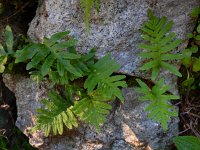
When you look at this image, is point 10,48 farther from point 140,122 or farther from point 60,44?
point 140,122

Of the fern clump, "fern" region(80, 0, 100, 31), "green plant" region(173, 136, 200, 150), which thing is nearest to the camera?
"fern" region(80, 0, 100, 31)

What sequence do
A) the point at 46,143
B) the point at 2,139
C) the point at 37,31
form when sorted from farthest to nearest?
the point at 2,139, the point at 46,143, the point at 37,31

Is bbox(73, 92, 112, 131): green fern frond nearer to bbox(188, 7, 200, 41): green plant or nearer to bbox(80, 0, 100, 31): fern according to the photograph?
bbox(80, 0, 100, 31): fern

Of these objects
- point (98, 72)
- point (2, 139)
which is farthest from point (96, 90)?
point (2, 139)

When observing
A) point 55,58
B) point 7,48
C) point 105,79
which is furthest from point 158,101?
point 7,48

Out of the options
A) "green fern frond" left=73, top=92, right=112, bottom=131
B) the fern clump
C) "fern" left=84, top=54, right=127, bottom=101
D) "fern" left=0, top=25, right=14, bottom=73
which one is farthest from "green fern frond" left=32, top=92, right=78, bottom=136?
"fern" left=0, top=25, right=14, bottom=73

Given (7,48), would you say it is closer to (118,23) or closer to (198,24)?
(118,23)

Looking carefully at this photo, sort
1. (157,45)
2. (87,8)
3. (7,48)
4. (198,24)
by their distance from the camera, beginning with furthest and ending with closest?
(7,48), (198,24), (157,45), (87,8)
